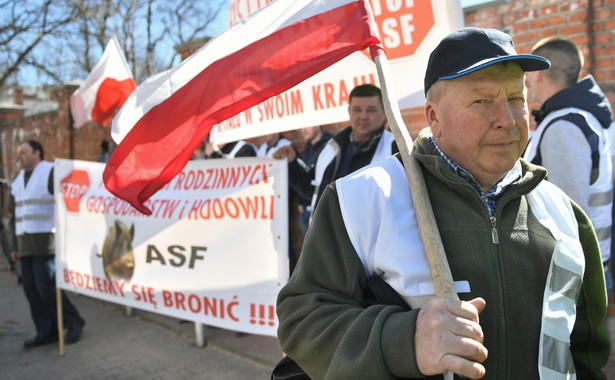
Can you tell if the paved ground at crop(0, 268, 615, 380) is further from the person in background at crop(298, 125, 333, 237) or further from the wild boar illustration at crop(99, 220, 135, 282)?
the person in background at crop(298, 125, 333, 237)

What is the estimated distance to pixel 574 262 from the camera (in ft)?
5.16

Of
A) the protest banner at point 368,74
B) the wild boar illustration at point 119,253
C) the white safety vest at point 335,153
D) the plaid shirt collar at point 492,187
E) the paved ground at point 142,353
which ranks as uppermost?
the protest banner at point 368,74

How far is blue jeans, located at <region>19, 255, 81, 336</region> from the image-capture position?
5738 millimetres

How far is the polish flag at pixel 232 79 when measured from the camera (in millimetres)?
2174

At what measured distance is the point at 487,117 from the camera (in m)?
1.54

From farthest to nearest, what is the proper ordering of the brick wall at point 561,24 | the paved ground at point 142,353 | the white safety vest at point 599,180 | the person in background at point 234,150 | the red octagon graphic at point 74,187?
the person in background at point 234,150 → the red octagon graphic at point 74,187 → the paved ground at point 142,353 → the brick wall at point 561,24 → the white safety vest at point 599,180

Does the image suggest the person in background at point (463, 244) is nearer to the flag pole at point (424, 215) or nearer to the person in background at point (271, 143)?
the flag pole at point (424, 215)

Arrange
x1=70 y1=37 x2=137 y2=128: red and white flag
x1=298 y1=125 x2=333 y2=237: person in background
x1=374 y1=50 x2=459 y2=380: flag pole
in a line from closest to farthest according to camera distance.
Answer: x1=374 y1=50 x2=459 y2=380: flag pole, x1=70 y1=37 x2=137 y2=128: red and white flag, x1=298 y1=125 x2=333 y2=237: person in background

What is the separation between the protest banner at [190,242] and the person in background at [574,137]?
1.86m

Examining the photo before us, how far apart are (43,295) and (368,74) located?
13.7 ft

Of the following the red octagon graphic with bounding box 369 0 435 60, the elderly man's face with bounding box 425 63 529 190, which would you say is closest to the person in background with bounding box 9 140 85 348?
the red octagon graphic with bounding box 369 0 435 60

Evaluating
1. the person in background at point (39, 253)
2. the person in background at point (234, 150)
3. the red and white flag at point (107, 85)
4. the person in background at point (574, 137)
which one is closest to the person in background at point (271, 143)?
the person in background at point (234, 150)

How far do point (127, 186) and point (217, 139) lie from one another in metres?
1.86

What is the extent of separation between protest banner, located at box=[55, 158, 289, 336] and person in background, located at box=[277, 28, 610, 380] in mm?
2608
